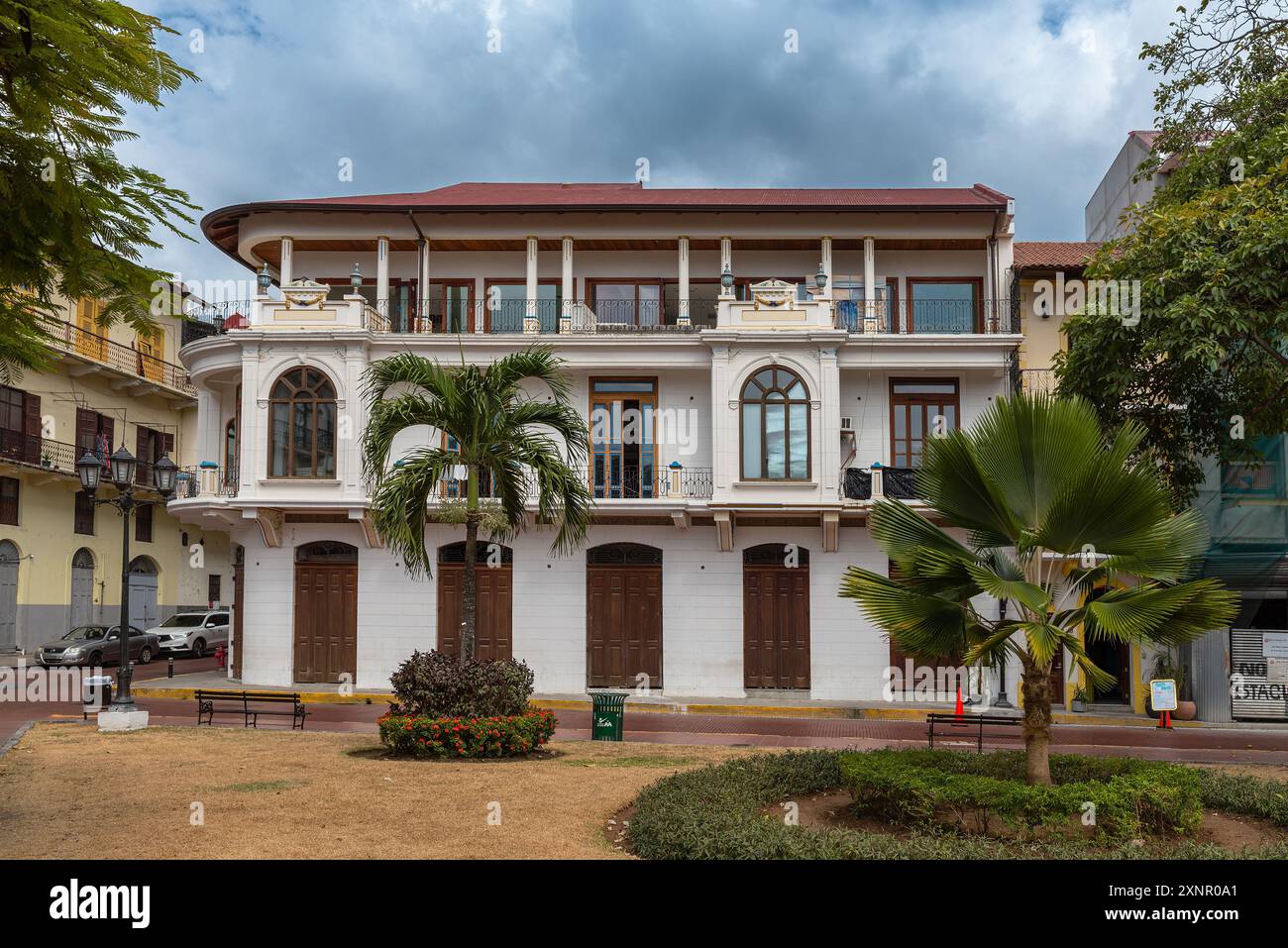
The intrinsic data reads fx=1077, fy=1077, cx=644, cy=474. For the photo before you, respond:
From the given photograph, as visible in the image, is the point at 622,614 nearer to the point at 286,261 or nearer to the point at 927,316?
the point at 927,316

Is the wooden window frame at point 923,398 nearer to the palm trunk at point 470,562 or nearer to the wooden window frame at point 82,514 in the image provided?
the palm trunk at point 470,562

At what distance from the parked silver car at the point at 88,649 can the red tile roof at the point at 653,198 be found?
14.6 metres

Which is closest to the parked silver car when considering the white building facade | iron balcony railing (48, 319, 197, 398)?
the white building facade

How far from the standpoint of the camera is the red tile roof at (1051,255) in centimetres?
2644

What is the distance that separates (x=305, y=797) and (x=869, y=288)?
767 inches

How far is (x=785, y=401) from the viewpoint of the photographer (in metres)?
25.3

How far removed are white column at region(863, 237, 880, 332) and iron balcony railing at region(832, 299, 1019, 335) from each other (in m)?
0.03

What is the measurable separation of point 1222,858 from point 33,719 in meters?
19.3

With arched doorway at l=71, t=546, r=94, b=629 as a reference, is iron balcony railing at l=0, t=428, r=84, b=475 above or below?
above

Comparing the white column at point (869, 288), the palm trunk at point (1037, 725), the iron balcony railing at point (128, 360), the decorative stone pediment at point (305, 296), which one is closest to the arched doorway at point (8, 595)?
the iron balcony railing at point (128, 360)

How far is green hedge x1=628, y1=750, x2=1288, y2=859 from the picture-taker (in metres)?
8.16

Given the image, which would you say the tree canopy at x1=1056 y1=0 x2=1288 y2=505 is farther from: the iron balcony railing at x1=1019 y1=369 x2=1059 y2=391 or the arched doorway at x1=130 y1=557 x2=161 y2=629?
the arched doorway at x1=130 y1=557 x2=161 y2=629

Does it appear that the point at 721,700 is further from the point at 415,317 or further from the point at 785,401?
the point at 415,317
